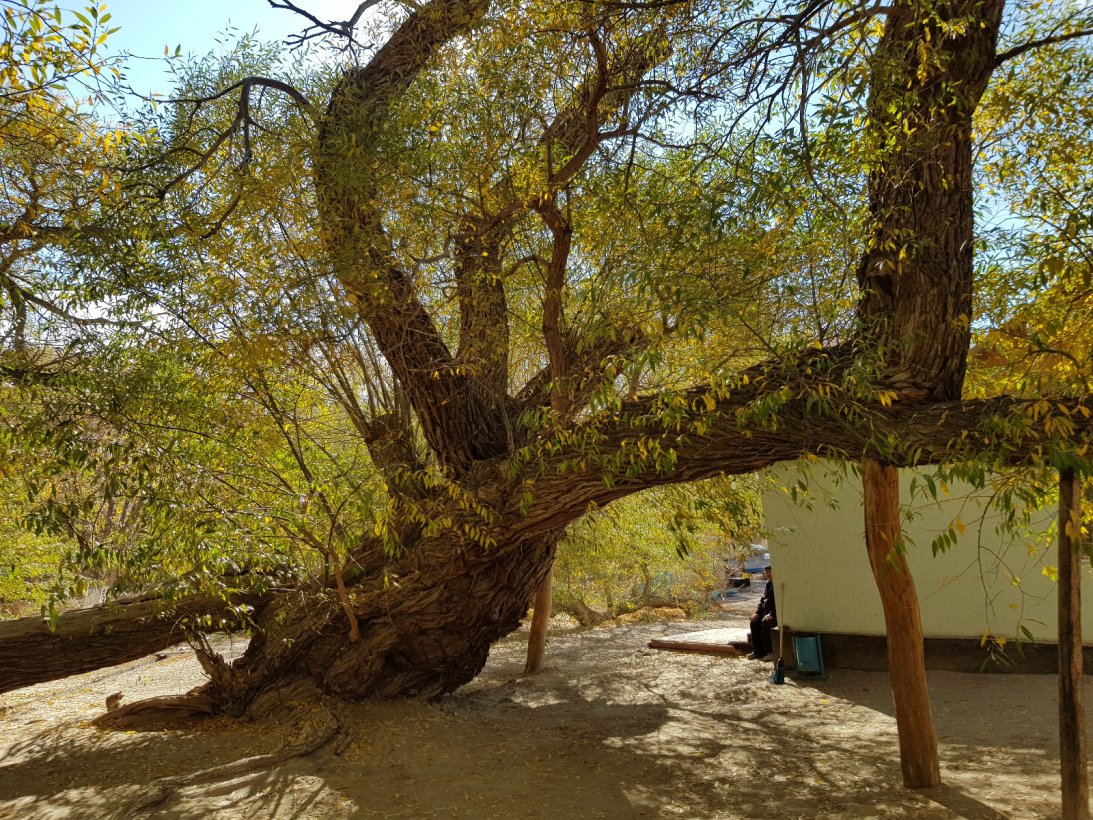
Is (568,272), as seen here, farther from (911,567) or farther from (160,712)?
(160,712)

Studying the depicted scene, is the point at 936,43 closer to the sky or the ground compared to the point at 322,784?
closer to the sky

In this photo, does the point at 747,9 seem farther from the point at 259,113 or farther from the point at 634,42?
the point at 259,113

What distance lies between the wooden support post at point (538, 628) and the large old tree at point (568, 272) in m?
2.22

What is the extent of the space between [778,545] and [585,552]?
2733 mm

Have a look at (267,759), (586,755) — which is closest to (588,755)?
(586,755)

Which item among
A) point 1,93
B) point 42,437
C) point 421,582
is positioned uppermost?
point 1,93

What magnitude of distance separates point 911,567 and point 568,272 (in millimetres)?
5012

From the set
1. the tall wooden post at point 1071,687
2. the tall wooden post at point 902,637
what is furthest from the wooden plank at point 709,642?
the tall wooden post at point 1071,687

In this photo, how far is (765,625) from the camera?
33.1 feet

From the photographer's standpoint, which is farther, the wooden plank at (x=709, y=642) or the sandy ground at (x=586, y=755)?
the wooden plank at (x=709, y=642)

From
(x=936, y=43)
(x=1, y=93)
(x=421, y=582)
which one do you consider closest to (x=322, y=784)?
(x=421, y=582)

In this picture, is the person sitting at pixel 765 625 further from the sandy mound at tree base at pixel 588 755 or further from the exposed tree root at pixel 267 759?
the exposed tree root at pixel 267 759

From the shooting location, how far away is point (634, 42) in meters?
5.64

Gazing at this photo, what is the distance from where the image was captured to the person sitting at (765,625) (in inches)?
393
